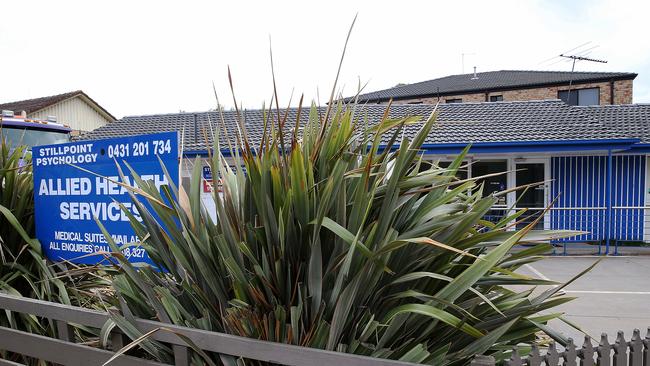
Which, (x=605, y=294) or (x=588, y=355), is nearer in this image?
(x=588, y=355)

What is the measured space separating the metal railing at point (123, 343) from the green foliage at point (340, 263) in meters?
0.10

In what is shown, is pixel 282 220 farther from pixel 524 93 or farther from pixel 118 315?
pixel 524 93

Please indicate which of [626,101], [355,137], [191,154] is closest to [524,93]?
[626,101]

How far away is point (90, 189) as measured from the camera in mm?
3164

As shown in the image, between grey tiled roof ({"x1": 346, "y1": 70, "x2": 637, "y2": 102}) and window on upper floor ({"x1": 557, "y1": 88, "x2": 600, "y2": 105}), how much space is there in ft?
1.95

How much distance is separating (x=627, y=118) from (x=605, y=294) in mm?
10482

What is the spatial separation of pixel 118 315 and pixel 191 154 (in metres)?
11.7

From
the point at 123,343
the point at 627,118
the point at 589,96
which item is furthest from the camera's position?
the point at 589,96

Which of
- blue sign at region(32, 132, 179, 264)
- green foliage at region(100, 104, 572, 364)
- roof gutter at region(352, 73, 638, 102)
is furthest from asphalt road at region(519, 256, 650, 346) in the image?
roof gutter at region(352, 73, 638, 102)

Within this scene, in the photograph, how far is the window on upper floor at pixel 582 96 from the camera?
86.5 ft

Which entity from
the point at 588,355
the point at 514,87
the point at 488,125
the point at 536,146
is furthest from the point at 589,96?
the point at 588,355

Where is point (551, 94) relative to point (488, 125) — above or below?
above

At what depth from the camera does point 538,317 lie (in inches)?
84.7

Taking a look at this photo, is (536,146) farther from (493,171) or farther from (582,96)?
(582,96)
